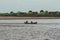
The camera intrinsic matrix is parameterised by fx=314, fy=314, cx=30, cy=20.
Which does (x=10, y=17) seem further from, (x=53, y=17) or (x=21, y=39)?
(x=21, y=39)

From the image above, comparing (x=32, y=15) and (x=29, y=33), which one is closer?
(x=29, y=33)

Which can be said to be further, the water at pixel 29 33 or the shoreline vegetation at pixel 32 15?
the shoreline vegetation at pixel 32 15

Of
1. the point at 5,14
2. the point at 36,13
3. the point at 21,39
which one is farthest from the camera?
the point at 36,13

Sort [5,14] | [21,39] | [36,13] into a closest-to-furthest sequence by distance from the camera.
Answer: [21,39], [5,14], [36,13]

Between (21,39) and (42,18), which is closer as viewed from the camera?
(21,39)

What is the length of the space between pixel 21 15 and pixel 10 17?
7.84ft

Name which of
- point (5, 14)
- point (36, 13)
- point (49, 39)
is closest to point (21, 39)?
point (49, 39)

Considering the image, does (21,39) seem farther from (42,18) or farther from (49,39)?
(42,18)

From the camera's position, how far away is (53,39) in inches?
759

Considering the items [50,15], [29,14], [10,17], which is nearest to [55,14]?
[50,15]

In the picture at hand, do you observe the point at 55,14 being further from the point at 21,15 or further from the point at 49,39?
the point at 49,39

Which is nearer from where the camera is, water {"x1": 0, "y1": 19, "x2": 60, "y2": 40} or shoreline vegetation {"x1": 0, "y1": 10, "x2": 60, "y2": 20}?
water {"x1": 0, "y1": 19, "x2": 60, "y2": 40}

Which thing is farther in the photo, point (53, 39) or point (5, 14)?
point (5, 14)

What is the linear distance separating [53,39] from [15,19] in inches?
1719
